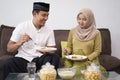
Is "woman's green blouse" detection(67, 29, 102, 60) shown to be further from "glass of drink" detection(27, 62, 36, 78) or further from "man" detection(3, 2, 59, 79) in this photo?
"glass of drink" detection(27, 62, 36, 78)

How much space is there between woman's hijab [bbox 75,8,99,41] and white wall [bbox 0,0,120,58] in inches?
Answer: 31.6

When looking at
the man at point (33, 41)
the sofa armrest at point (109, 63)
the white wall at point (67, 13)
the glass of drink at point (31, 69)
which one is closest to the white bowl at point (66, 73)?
the glass of drink at point (31, 69)

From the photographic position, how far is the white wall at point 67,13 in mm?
3623

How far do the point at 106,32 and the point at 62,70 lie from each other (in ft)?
5.12

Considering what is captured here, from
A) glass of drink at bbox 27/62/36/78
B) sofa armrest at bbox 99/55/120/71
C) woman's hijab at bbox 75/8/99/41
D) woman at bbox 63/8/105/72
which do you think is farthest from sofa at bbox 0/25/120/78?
glass of drink at bbox 27/62/36/78

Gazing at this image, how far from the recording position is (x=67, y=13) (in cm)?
369

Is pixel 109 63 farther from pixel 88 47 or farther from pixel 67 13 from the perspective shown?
pixel 67 13

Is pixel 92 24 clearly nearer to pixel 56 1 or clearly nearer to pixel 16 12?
pixel 56 1

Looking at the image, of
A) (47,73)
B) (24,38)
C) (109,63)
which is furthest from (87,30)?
(47,73)

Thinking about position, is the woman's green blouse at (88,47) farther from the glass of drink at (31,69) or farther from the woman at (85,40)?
the glass of drink at (31,69)

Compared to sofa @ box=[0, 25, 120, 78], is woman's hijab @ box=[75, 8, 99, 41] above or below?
above

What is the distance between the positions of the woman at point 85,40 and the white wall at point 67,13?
810 mm

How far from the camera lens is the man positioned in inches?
102

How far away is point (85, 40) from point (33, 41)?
24.3 inches
